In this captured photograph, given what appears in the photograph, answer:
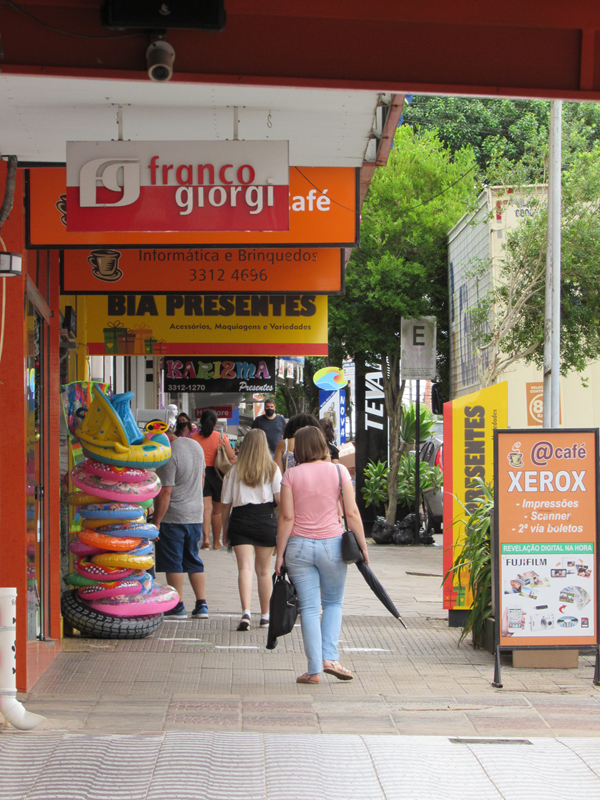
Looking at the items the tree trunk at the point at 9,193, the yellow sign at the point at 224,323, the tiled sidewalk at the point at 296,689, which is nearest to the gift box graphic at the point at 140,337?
the yellow sign at the point at 224,323

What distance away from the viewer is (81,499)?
7.48m

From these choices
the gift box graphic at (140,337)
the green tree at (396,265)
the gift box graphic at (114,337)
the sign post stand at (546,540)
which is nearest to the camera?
the sign post stand at (546,540)

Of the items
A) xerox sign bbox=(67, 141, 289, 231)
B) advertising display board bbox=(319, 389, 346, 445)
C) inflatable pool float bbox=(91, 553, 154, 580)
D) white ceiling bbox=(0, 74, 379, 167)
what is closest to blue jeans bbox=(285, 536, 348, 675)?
inflatable pool float bbox=(91, 553, 154, 580)

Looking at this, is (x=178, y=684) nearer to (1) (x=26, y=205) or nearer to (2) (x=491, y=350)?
(1) (x=26, y=205)

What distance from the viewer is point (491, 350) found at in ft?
54.6

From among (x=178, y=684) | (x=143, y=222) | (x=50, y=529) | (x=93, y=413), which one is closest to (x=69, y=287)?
(x=93, y=413)

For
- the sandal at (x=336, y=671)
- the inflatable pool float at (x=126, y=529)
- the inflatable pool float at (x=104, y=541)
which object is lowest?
the sandal at (x=336, y=671)

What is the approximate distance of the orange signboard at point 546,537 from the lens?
632 cm

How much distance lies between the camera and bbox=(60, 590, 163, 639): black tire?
7309 mm

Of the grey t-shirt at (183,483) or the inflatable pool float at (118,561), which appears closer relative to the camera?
the inflatable pool float at (118,561)

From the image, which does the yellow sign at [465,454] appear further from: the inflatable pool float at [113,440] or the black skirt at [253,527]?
the inflatable pool float at [113,440]

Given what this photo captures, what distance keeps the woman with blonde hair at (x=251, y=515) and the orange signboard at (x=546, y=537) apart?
7.64 feet

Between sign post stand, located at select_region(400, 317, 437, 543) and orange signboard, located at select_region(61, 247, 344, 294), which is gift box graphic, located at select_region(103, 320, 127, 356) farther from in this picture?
sign post stand, located at select_region(400, 317, 437, 543)

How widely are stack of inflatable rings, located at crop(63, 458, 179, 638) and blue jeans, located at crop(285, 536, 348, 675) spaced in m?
1.78
